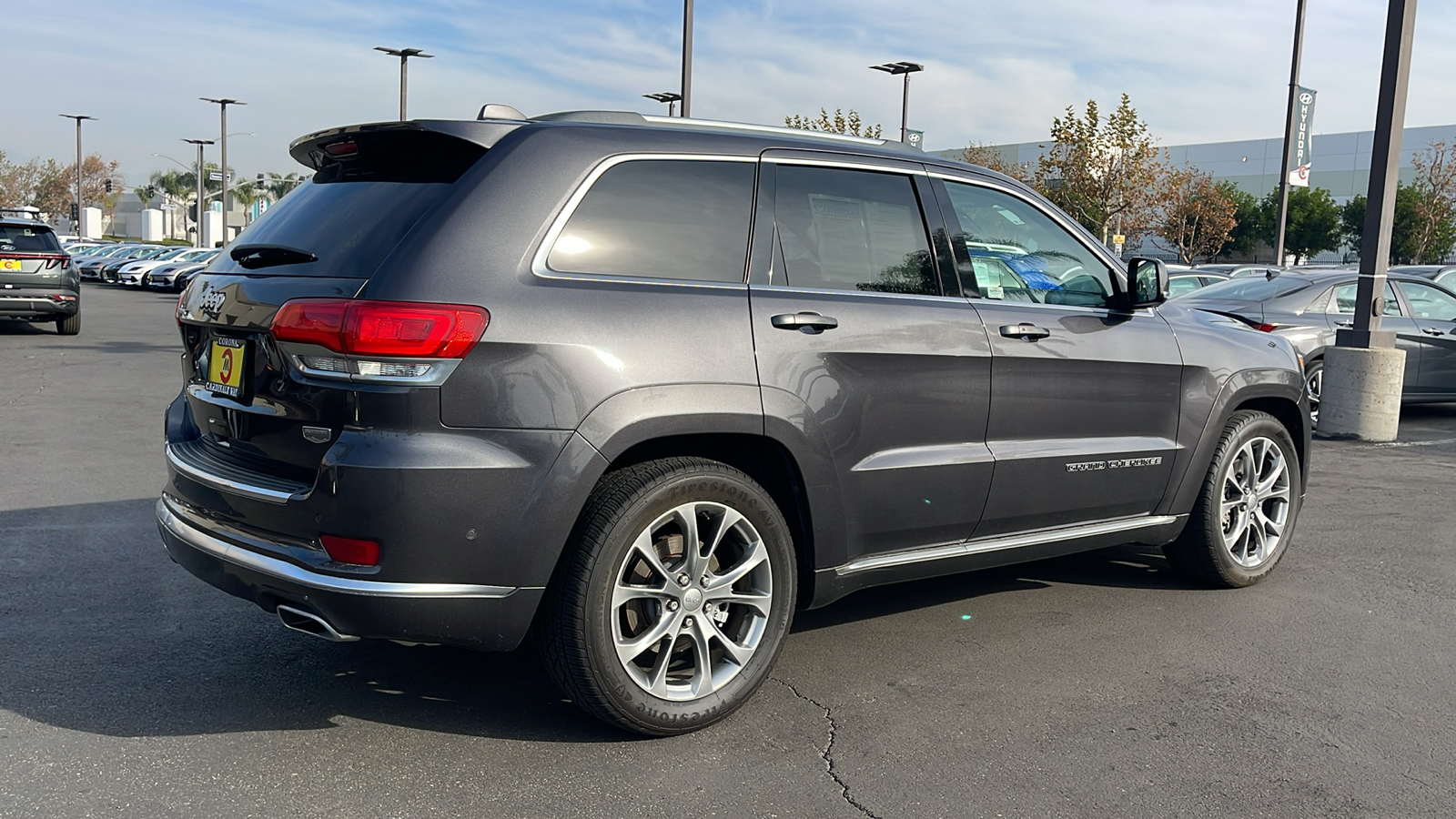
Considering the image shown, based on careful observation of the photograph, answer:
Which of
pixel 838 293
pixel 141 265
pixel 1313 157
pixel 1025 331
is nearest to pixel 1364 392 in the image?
pixel 1025 331

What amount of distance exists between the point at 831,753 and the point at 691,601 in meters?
0.60

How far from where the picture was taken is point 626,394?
11.2ft

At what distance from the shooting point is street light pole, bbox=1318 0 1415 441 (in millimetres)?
10445

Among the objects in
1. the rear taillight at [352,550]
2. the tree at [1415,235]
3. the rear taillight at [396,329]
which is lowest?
the rear taillight at [352,550]

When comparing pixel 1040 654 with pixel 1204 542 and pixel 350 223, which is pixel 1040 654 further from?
pixel 350 223

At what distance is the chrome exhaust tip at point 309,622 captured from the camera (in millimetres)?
3271

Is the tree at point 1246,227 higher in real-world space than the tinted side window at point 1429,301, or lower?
higher

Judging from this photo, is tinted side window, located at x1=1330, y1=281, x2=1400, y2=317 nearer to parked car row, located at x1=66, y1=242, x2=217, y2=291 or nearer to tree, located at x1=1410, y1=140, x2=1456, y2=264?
parked car row, located at x1=66, y1=242, x2=217, y2=291

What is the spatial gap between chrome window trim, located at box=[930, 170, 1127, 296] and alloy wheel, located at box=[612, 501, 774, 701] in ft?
5.34

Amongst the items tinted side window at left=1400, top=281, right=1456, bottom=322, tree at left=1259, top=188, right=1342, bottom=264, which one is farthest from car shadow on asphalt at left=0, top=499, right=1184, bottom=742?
tree at left=1259, top=188, right=1342, bottom=264

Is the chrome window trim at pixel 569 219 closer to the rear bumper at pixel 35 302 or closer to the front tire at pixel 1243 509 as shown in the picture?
the front tire at pixel 1243 509

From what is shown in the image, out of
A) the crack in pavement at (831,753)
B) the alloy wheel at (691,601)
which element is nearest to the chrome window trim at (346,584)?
the alloy wheel at (691,601)

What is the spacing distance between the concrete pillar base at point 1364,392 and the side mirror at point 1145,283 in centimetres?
678

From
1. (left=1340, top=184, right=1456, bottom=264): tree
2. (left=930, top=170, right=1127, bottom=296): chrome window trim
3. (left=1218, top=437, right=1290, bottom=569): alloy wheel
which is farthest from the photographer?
(left=1340, top=184, right=1456, bottom=264): tree
